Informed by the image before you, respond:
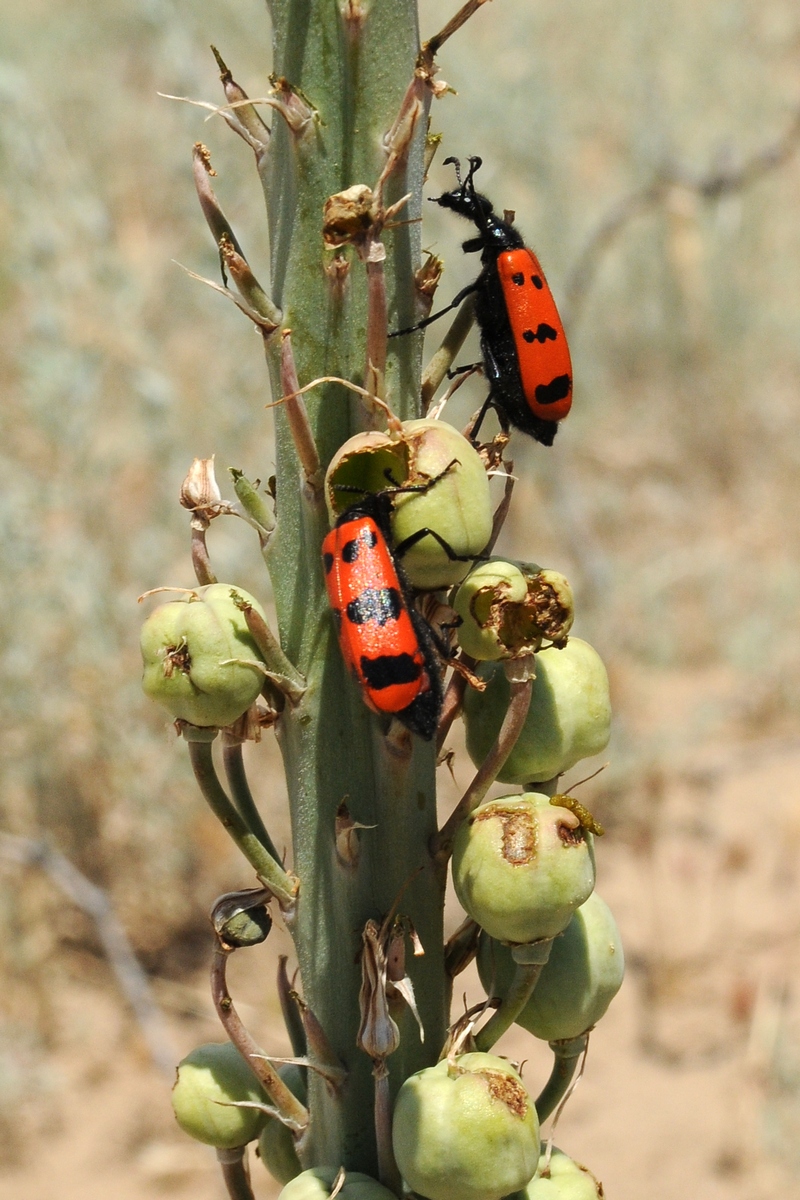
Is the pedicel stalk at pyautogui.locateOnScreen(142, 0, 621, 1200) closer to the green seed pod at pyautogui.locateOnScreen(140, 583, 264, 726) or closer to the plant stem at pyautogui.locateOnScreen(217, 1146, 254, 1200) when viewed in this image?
the green seed pod at pyautogui.locateOnScreen(140, 583, 264, 726)

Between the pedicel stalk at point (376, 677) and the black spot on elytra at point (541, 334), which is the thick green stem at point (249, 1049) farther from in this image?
the black spot on elytra at point (541, 334)

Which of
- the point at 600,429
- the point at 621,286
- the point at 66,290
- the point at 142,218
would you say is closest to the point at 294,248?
the point at 66,290

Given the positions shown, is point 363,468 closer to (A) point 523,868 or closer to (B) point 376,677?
(B) point 376,677

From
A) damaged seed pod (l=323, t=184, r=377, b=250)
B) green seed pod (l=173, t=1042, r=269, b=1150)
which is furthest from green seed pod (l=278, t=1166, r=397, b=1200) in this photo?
damaged seed pod (l=323, t=184, r=377, b=250)

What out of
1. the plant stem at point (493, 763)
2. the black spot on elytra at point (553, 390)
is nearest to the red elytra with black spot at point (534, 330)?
the black spot on elytra at point (553, 390)

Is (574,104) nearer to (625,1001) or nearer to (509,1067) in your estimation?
(625,1001)

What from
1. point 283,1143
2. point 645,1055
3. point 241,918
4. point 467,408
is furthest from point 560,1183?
point 467,408

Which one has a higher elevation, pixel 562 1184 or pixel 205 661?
pixel 205 661
